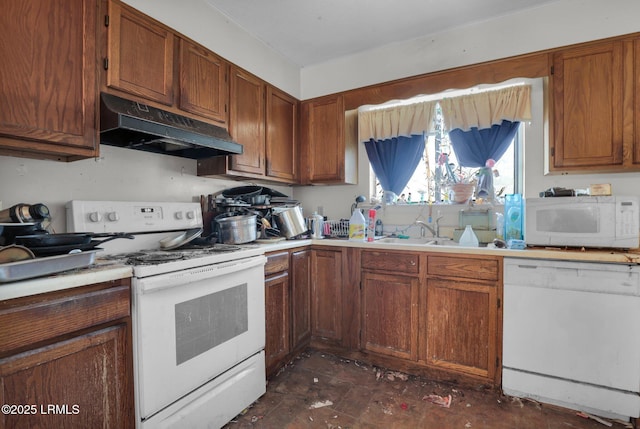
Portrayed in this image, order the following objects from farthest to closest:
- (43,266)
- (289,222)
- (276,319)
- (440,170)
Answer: (440,170) < (289,222) < (276,319) < (43,266)

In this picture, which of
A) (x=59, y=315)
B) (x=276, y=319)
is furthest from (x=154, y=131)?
(x=276, y=319)

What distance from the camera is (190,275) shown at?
1.39m

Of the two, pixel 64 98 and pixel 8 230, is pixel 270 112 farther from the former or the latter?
pixel 8 230

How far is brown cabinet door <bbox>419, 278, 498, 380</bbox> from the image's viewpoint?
188 centimetres

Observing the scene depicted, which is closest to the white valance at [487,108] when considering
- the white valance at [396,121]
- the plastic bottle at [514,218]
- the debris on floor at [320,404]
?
the white valance at [396,121]

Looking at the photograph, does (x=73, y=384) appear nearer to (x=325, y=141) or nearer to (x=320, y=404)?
(x=320, y=404)

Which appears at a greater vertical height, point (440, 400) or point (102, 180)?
point (102, 180)

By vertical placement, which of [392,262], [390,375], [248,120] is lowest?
[390,375]

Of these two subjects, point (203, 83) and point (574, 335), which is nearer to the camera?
point (574, 335)

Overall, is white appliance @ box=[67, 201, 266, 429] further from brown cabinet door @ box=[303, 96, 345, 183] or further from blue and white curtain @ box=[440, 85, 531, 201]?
blue and white curtain @ box=[440, 85, 531, 201]

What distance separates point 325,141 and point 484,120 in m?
1.35

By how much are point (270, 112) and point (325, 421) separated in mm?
2298

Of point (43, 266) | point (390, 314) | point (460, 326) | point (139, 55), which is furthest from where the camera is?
point (390, 314)


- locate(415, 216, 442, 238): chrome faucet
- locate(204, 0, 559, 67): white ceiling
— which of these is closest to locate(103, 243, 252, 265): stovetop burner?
locate(415, 216, 442, 238): chrome faucet
